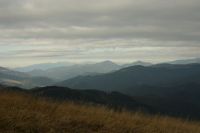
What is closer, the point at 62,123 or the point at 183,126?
the point at 62,123

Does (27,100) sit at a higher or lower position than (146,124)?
higher

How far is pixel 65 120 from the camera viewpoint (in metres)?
10.7

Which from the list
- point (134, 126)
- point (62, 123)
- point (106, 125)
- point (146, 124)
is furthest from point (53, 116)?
point (146, 124)

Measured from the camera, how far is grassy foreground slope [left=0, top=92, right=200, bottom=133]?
31.6 feet

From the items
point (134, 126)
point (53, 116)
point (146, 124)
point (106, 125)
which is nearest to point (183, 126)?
point (146, 124)

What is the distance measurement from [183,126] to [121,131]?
3.65 m

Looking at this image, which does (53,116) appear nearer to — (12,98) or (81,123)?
(81,123)

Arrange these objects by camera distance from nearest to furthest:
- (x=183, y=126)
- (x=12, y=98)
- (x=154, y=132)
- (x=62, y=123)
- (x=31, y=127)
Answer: (x=31, y=127)
(x=62, y=123)
(x=154, y=132)
(x=12, y=98)
(x=183, y=126)

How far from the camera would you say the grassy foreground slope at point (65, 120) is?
9641mm

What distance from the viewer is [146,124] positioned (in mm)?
12508

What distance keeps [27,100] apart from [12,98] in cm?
51

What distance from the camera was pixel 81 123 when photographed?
10.9 meters

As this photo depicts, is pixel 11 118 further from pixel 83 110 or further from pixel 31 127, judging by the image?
pixel 83 110

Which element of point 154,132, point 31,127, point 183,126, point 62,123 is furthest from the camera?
point 183,126
